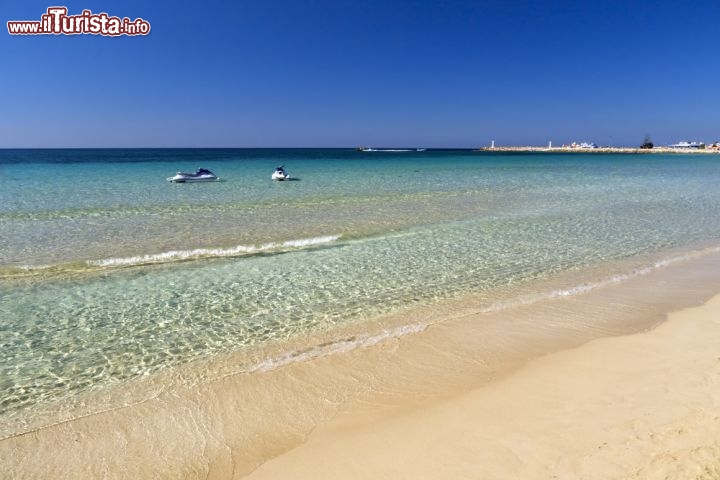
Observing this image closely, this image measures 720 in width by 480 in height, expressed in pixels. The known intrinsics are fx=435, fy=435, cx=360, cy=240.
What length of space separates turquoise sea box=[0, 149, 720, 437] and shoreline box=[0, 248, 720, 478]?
64 cm

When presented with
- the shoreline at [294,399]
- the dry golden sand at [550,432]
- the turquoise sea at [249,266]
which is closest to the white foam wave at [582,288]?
the turquoise sea at [249,266]

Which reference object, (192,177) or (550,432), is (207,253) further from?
(192,177)

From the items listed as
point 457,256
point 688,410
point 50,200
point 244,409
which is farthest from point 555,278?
point 50,200

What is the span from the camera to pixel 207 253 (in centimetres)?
1161

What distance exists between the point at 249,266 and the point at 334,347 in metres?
4.90

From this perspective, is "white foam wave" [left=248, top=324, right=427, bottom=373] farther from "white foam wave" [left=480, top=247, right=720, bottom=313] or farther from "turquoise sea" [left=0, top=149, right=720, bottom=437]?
"white foam wave" [left=480, top=247, right=720, bottom=313]

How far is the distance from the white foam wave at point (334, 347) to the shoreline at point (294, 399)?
10cm

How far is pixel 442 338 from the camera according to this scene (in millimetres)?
6375

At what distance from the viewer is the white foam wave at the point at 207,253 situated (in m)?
10.7

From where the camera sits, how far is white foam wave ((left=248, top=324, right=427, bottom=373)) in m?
5.64

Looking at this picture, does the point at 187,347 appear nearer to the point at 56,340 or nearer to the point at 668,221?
the point at 56,340

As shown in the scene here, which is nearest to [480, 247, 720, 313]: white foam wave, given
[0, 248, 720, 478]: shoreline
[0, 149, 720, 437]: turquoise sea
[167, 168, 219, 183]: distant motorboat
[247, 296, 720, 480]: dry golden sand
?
[0, 149, 720, 437]: turquoise sea

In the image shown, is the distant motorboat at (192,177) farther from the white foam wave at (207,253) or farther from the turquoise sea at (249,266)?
the white foam wave at (207,253)

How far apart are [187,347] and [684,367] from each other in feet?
21.2
